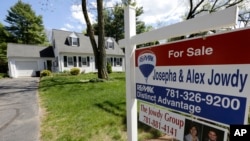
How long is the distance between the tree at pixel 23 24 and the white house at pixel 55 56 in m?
12.2

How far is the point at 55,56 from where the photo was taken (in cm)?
2614

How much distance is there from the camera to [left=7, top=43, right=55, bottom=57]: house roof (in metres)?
24.0

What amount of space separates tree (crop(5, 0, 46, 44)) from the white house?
12193 mm

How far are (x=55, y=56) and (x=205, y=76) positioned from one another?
2687 centimetres

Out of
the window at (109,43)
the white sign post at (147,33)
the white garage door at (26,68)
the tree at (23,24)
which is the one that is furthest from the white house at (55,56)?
the white sign post at (147,33)

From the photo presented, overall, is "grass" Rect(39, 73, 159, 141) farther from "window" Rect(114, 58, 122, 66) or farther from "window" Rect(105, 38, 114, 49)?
"window" Rect(105, 38, 114, 49)

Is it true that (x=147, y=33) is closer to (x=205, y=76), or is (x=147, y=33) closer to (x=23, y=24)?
(x=205, y=76)

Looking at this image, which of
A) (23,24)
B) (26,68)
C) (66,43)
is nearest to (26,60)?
(26,68)

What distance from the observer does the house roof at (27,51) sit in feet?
78.9

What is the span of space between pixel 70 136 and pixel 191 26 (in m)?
3.78

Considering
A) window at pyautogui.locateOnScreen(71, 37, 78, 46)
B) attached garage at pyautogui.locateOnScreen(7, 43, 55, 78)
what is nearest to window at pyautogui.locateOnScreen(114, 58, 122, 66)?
window at pyautogui.locateOnScreen(71, 37, 78, 46)

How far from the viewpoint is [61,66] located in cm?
2378

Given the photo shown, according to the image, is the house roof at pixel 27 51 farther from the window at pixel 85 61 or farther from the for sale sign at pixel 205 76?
the for sale sign at pixel 205 76

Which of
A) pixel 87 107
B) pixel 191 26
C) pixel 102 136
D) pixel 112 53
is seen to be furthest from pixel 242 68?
pixel 112 53
